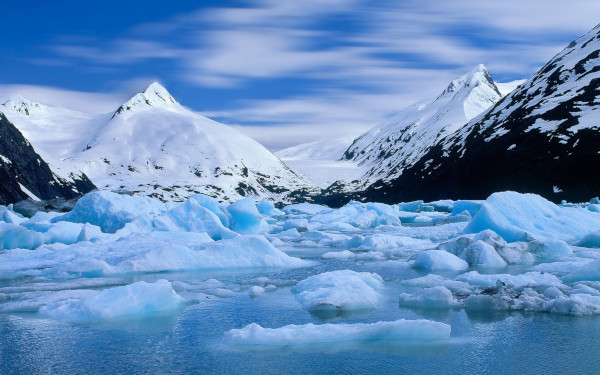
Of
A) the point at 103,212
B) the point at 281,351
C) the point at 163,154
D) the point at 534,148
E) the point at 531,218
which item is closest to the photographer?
the point at 281,351

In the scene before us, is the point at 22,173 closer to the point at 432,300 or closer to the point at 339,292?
the point at 339,292

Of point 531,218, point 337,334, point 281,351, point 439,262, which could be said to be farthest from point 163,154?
point 281,351

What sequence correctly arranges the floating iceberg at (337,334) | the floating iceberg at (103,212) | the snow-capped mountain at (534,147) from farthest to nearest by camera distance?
the snow-capped mountain at (534,147) → the floating iceberg at (103,212) → the floating iceberg at (337,334)

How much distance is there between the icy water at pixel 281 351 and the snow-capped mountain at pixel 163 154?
108484 mm

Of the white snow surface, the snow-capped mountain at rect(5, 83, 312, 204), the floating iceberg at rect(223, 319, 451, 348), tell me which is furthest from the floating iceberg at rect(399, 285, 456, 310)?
the snow-capped mountain at rect(5, 83, 312, 204)

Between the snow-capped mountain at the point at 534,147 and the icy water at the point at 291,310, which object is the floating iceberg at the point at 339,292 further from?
the snow-capped mountain at the point at 534,147

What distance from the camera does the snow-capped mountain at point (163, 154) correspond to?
445 ft

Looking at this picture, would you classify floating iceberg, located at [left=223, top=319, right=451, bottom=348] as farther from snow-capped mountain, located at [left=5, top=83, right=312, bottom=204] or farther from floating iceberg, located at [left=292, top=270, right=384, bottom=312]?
snow-capped mountain, located at [left=5, top=83, right=312, bottom=204]

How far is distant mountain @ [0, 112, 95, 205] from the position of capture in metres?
64.9

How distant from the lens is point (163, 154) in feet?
502

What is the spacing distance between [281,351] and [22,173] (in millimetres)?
73323

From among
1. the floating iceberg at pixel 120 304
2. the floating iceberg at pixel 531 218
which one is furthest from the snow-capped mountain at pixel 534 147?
the floating iceberg at pixel 120 304

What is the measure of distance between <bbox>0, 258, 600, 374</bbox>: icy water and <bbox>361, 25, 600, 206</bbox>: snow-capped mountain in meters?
55.9

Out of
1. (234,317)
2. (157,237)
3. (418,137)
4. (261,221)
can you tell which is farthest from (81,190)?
(418,137)
